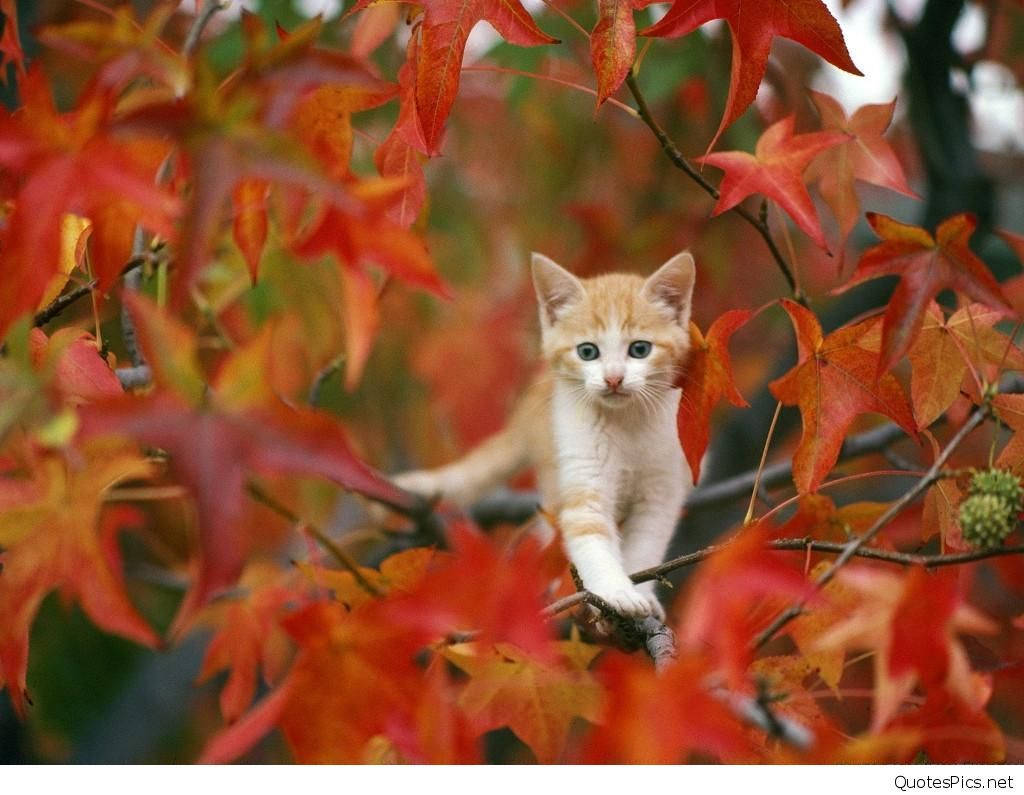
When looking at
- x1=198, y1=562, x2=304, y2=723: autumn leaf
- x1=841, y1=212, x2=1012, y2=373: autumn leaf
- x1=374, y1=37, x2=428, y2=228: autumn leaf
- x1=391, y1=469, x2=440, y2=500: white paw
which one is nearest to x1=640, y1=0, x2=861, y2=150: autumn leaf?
x1=841, y1=212, x2=1012, y2=373: autumn leaf

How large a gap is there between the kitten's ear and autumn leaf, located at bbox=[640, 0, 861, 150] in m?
0.75

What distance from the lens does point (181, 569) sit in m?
3.08

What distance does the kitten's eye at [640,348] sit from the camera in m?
2.04

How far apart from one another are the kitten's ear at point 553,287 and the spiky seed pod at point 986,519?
1.06m

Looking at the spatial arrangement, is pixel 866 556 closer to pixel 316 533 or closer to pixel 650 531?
pixel 316 533

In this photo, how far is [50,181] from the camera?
3.44 ft

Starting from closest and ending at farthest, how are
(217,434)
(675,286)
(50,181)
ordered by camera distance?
(217,434) < (50,181) < (675,286)

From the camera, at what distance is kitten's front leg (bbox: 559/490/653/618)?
1.60 m

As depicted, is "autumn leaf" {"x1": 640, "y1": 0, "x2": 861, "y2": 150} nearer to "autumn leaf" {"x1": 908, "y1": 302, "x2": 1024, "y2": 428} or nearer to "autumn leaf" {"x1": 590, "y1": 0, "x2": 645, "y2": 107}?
"autumn leaf" {"x1": 590, "y1": 0, "x2": 645, "y2": 107}

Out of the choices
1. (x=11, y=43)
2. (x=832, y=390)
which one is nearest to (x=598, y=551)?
(x=832, y=390)

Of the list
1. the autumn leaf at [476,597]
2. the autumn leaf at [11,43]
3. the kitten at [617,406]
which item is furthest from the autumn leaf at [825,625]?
the autumn leaf at [11,43]

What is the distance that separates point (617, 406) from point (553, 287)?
32 cm

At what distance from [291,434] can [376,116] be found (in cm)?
239
